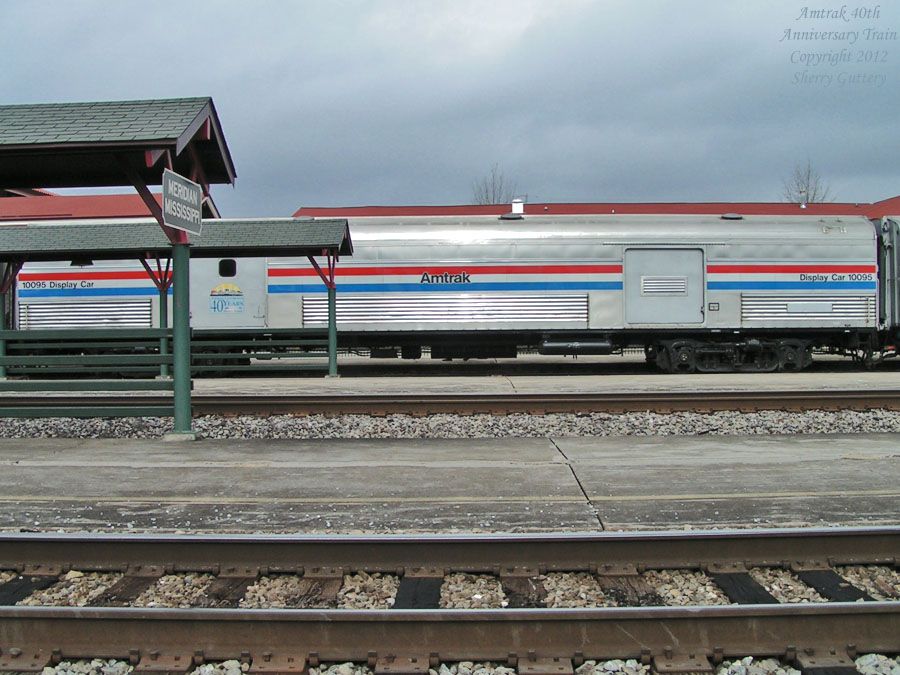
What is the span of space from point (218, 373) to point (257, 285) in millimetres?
2502

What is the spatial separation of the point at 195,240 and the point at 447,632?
522 inches

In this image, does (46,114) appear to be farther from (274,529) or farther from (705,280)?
(705,280)

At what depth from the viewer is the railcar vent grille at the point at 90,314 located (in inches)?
689

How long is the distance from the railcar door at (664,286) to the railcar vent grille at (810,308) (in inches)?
50.4

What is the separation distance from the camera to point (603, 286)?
16.7m

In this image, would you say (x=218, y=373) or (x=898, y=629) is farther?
(x=218, y=373)

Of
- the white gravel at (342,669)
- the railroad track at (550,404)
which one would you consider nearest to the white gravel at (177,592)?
the white gravel at (342,669)

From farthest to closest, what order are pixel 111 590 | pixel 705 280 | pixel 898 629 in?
pixel 705 280 < pixel 111 590 < pixel 898 629

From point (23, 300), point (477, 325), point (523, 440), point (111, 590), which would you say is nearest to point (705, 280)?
point (477, 325)

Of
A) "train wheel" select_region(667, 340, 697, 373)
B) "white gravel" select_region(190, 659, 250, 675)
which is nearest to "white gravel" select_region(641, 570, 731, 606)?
"white gravel" select_region(190, 659, 250, 675)

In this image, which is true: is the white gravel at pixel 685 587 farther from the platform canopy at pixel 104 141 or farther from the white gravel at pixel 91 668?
the platform canopy at pixel 104 141

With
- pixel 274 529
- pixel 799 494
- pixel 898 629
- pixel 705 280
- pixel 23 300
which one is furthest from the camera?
pixel 23 300

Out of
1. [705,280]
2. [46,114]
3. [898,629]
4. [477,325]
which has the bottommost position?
[898,629]

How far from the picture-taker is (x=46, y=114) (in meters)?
7.79
